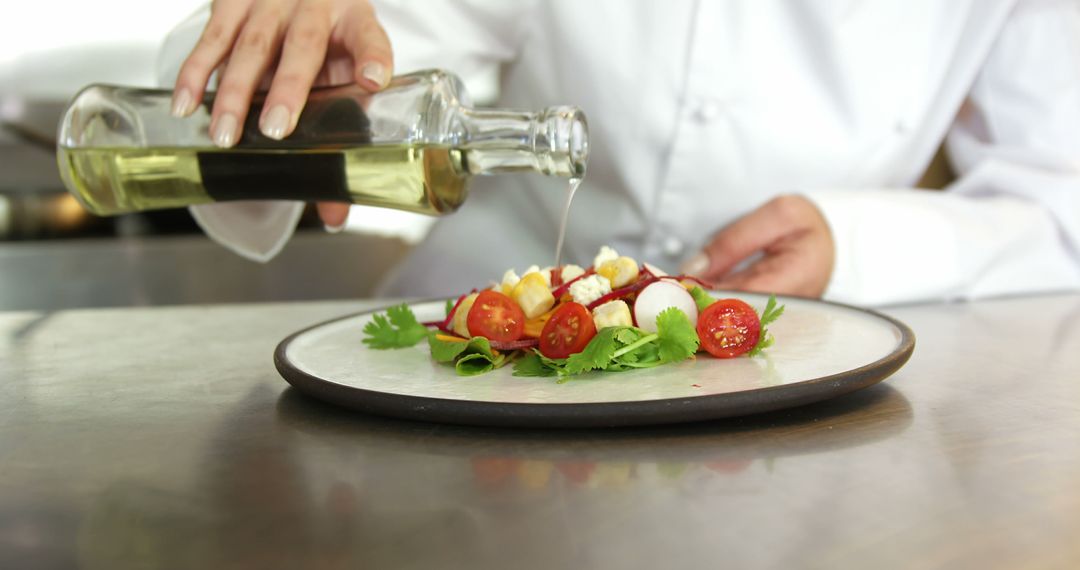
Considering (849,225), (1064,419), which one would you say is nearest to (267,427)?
(1064,419)

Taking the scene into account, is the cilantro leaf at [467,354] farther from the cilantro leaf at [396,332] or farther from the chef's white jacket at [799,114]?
the chef's white jacket at [799,114]

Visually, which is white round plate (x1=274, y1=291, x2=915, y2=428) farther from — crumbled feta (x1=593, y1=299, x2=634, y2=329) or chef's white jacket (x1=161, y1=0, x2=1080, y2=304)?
chef's white jacket (x1=161, y1=0, x2=1080, y2=304)

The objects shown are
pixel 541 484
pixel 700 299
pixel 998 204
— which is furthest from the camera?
A: pixel 998 204

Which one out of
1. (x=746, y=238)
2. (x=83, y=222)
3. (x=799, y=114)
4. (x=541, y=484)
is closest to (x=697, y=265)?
(x=746, y=238)

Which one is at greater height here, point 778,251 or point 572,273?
point 572,273

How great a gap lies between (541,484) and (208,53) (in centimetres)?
62

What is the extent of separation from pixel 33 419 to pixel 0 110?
1740mm

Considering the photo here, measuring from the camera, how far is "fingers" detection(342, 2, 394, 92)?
819 millimetres

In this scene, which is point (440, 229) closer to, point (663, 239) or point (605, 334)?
point (663, 239)

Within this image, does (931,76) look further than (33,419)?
Yes

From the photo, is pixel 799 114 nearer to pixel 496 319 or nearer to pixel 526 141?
pixel 526 141

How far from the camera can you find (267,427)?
0.60 meters

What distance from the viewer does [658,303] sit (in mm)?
692

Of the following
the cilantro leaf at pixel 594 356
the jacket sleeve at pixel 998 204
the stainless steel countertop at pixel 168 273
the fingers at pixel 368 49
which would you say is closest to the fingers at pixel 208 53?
the fingers at pixel 368 49
